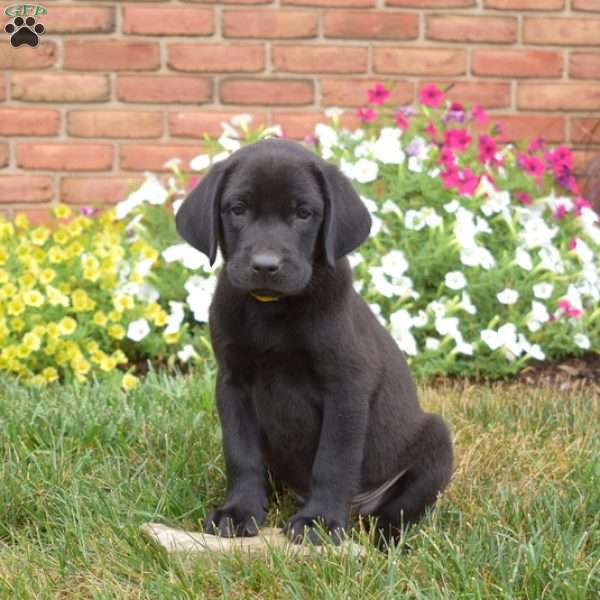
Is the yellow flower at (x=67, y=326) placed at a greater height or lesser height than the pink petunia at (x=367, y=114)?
lesser

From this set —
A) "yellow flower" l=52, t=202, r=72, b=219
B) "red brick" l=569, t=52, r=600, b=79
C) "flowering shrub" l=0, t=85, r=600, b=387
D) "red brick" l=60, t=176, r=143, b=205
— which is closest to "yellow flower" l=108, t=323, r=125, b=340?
"flowering shrub" l=0, t=85, r=600, b=387

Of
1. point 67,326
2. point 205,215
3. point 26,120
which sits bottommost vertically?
point 67,326

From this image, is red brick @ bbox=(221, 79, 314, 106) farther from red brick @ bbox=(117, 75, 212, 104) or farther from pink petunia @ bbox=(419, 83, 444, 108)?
pink petunia @ bbox=(419, 83, 444, 108)

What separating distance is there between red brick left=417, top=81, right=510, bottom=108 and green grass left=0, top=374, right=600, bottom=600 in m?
2.36

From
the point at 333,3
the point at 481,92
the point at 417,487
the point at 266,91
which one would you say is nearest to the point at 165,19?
the point at 266,91

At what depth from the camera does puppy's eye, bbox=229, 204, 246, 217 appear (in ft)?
9.36

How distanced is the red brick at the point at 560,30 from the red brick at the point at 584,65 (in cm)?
7

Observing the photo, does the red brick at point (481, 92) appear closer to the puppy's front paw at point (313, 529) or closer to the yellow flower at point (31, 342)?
the yellow flower at point (31, 342)

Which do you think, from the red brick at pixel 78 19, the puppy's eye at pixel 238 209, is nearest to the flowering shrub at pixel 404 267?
the red brick at pixel 78 19

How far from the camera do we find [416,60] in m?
6.34

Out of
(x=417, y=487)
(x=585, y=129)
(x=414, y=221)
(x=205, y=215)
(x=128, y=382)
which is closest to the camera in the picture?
(x=205, y=215)

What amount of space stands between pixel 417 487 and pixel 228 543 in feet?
2.03

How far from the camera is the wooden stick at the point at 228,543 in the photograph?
2707mm

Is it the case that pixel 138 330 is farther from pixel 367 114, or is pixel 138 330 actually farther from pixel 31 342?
pixel 367 114
